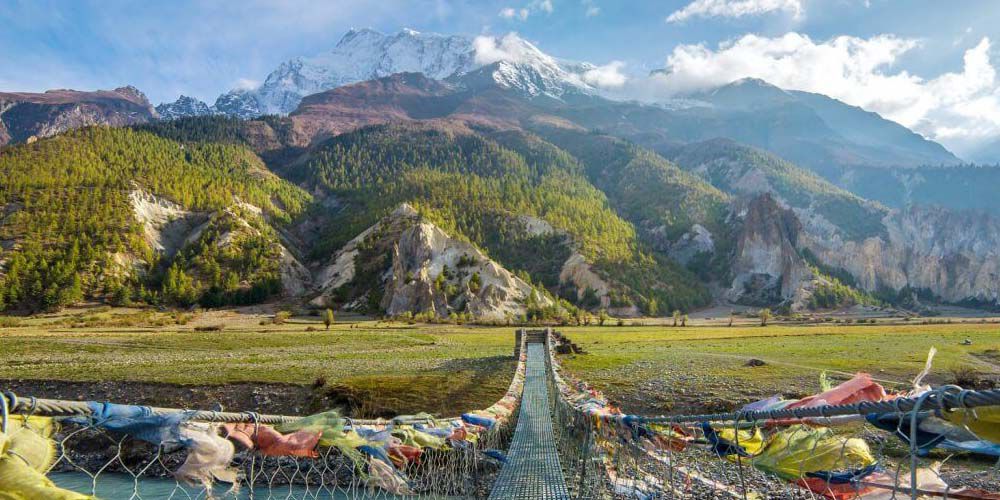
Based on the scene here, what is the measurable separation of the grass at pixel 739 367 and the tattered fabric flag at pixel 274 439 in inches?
756

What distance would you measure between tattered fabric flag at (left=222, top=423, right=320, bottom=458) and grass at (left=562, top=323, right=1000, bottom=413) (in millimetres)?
19209

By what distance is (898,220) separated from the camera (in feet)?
605

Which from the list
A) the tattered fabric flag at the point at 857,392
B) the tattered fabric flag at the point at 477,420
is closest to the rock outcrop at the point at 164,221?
the tattered fabric flag at the point at 477,420

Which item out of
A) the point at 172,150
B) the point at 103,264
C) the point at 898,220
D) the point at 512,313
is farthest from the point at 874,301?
the point at 172,150

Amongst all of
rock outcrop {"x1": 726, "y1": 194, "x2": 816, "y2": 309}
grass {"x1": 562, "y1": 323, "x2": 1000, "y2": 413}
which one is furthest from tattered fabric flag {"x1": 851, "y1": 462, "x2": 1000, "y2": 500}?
rock outcrop {"x1": 726, "y1": 194, "x2": 816, "y2": 309}

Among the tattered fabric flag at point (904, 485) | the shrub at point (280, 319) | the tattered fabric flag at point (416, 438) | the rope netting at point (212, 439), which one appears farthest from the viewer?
the shrub at point (280, 319)

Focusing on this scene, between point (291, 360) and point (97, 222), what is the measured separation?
3591 inches

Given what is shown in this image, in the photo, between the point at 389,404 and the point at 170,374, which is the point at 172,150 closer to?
the point at 170,374

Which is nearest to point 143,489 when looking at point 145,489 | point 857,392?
A: point 145,489

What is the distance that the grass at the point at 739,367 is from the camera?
2327cm

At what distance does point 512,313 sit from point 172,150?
457ft

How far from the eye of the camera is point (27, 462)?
230 centimetres

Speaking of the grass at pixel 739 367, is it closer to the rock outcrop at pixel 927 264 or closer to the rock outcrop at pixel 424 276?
the rock outcrop at pixel 424 276

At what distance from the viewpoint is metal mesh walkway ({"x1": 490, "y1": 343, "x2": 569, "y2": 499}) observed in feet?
35.9
